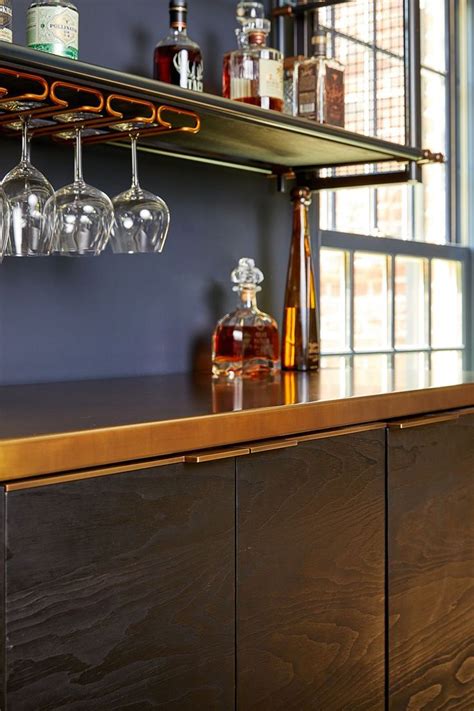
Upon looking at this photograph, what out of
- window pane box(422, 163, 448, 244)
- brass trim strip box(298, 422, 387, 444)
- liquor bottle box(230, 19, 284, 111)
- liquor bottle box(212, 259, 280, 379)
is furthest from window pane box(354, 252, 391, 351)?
brass trim strip box(298, 422, 387, 444)

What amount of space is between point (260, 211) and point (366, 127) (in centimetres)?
33

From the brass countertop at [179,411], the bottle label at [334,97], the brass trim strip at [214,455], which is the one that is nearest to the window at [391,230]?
the bottle label at [334,97]

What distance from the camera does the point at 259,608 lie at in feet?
5.06

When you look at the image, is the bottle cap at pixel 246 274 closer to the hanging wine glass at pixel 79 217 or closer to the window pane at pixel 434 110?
the hanging wine glass at pixel 79 217

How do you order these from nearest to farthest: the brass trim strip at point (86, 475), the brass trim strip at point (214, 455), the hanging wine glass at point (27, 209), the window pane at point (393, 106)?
the brass trim strip at point (86, 475), the brass trim strip at point (214, 455), the hanging wine glass at point (27, 209), the window pane at point (393, 106)

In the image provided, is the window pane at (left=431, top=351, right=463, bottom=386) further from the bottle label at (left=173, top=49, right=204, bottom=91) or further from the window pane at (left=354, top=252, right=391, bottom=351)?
the bottle label at (left=173, top=49, right=204, bottom=91)

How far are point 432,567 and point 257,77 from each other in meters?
1.05

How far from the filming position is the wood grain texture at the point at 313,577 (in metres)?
1.53

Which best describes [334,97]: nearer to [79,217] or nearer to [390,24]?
[390,24]

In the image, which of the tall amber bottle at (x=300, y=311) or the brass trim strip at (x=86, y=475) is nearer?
the brass trim strip at (x=86, y=475)

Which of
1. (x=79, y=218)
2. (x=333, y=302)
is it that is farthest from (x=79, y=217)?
(x=333, y=302)

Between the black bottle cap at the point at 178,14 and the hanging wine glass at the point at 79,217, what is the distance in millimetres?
524

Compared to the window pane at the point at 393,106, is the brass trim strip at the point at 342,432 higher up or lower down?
lower down

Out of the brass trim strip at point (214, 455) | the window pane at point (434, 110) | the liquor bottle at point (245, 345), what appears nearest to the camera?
the brass trim strip at point (214, 455)
